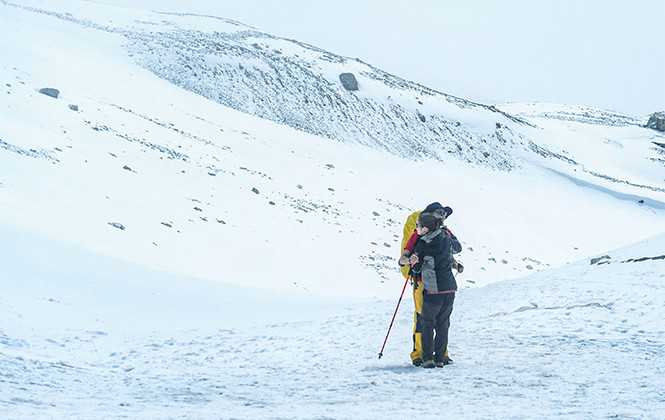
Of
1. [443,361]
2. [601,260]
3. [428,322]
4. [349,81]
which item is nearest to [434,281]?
[428,322]

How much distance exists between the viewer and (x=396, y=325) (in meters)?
10.5

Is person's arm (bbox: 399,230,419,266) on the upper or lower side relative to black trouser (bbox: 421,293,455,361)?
upper

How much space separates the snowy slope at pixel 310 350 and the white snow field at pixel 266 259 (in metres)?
0.05

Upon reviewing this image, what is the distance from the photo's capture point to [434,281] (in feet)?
25.9

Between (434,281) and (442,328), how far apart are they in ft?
1.90

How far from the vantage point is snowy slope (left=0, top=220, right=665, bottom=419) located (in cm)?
608

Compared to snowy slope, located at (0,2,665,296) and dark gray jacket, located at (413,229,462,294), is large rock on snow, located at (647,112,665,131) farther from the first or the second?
dark gray jacket, located at (413,229,462,294)

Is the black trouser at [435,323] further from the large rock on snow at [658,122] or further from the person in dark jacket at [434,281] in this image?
the large rock on snow at [658,122]

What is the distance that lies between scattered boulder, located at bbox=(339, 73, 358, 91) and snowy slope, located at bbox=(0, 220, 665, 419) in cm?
4249

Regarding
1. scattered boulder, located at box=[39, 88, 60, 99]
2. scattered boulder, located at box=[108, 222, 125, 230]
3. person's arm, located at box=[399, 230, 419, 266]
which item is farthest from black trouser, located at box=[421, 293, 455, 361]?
scattered boulder, located at box=[39, 88, 60, 99]

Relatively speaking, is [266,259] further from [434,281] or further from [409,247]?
[434,281]

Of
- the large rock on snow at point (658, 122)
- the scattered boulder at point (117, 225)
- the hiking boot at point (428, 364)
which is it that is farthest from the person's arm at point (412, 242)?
the large rock on snow at point (658, 122)

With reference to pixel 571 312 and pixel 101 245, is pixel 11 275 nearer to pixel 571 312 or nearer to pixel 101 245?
pixel 101 245

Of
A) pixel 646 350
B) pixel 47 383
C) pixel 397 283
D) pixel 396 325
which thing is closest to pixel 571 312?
pixel 646 350
